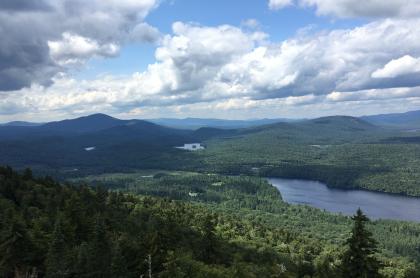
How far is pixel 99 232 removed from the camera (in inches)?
2108

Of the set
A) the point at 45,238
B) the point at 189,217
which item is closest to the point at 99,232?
the point at 45,238

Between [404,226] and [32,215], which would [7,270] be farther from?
[404,226]

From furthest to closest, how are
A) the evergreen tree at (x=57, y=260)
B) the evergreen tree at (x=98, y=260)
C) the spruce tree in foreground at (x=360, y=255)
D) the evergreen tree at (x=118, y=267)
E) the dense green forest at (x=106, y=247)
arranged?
the dense green forest at (x=106, y=247)
the evergreen tree at (x=98, y=260)
the evergreen tree at (x=118, y=267)
the evergreen tree at (x=57, y=260)
the spruce tree in foreground at (x=360, y=255)

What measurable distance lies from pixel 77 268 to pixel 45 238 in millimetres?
12189

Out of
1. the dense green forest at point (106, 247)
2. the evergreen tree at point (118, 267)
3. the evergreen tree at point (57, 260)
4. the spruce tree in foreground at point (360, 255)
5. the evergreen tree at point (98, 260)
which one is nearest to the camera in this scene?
the spruce tree in foreground at point (360, 255)

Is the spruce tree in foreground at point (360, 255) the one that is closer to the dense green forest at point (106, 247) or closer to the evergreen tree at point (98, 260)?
the dense green forest at point (106, 247)

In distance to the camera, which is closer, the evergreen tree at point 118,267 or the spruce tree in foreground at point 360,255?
the spruce tree in foreground at point 360,255

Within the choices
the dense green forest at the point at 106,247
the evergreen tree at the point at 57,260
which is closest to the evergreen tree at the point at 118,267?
the dense green forest at the point at 106,247

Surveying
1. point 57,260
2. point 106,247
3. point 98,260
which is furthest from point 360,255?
point 106,247

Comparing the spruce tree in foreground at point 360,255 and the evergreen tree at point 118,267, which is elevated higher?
the spruce tree in foreground at point 360,255

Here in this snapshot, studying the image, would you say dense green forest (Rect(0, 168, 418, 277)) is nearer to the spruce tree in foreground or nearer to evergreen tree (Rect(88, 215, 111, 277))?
evergreen tree (Rect(88, 215, 111, 277))

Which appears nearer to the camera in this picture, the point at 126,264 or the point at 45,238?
the point at 126,264

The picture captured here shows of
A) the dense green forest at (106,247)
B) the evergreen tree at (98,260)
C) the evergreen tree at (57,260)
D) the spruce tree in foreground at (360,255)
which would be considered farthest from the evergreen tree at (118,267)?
the spruce tree in foreground at (360,255)

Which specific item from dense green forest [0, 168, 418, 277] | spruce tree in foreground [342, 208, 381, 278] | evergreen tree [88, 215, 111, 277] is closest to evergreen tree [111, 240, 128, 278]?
dense green forest [0, 168, 418, 277]
